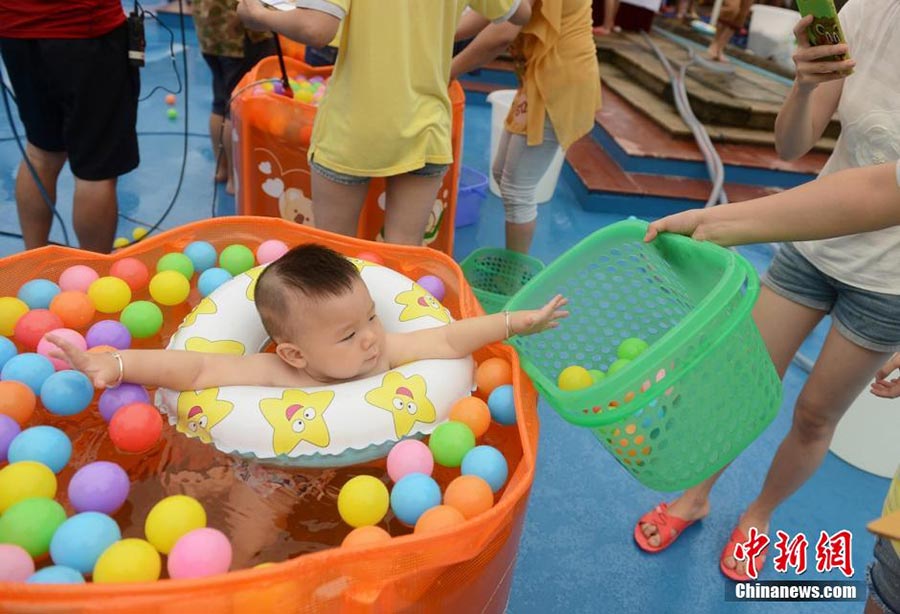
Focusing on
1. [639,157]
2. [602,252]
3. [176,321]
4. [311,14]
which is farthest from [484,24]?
[639,157]

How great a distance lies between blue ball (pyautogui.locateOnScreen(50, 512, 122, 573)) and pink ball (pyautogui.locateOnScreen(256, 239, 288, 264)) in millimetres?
722

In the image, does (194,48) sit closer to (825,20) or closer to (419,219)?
(419,219)

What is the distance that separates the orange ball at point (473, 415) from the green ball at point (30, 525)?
59 centimetres

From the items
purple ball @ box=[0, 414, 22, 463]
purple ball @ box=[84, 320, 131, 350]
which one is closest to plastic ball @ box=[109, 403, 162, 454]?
purple ball @ box=[0, 414, 22, 463]

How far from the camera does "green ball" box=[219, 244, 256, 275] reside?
1.53 m

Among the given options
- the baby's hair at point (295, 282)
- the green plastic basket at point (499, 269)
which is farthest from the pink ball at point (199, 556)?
the green plastic basket at point (499, 269)

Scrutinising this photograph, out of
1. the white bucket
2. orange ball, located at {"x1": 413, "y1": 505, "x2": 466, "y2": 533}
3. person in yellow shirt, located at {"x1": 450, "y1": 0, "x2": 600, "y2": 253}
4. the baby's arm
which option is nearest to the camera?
orange ball, located at {"x1": 413, "y1": 505, "x2": 466, "y2": 533}

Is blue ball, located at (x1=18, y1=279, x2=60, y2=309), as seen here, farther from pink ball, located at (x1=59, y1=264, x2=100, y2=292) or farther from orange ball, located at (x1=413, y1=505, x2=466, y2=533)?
orange ball, located at (x1=413, y1=505, x2=466, y2=533)

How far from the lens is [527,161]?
2.09 m

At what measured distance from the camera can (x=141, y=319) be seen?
4.38 feet

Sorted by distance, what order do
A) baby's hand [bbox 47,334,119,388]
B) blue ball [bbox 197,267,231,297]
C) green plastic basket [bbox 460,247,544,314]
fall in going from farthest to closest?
green plastic basket [bbox 460,247,544,314] → blue ball [bbox 197,267,231,297] → baby's hand [bbox 47,334,119,388]

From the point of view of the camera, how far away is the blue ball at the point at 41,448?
1.01 m

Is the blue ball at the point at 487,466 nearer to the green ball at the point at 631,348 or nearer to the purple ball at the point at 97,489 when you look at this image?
the green ball at the point at 631,348

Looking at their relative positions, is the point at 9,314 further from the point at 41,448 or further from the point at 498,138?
the point at 498,138
